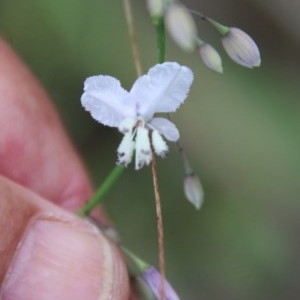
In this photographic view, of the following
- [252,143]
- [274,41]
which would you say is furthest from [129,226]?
[274,41]

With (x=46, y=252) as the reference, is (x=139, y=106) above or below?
above

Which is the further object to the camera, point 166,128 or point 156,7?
point 166,128

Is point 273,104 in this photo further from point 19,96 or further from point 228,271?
point 19,96

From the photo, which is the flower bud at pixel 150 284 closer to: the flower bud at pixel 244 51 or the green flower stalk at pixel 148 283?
the green flower stalk at pixel 148 283

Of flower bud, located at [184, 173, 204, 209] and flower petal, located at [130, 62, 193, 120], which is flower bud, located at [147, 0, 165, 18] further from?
flower bud, located at [184, 173, 204, 209]

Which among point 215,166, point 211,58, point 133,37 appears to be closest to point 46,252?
point 133,37

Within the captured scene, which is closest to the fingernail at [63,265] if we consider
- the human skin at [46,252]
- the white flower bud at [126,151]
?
the human skin at [46,252]

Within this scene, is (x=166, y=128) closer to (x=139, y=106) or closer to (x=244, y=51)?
(x=139, y=106)
